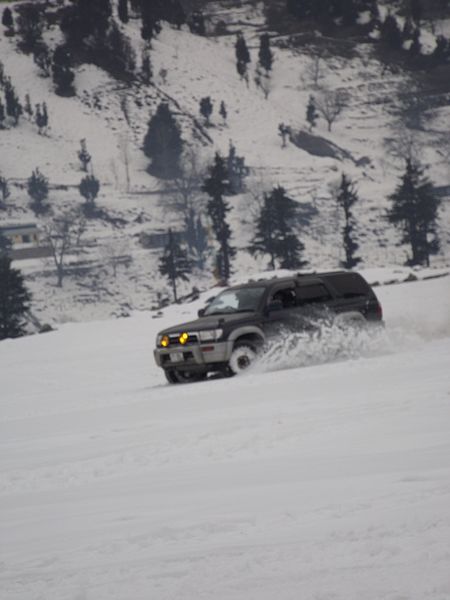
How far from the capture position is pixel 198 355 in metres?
14.6

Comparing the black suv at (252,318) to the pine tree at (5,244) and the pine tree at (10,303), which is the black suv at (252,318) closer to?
the pine tree at (10,303)

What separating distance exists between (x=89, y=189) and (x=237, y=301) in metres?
134

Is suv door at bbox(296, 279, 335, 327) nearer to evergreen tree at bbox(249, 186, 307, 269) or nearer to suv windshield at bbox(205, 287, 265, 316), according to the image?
suv windshield at bbox(205, 287, 265, 316)

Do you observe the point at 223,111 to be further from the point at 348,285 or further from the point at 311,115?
the point at 348,285

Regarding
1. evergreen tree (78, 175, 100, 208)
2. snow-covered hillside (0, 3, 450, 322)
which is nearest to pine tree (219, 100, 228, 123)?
snow-covered hillside (0, 3, 450, 322)

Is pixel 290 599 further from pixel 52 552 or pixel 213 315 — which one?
pixel 213 315

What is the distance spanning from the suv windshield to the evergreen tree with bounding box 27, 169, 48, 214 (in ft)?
423

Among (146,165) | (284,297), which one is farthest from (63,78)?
(284,297)

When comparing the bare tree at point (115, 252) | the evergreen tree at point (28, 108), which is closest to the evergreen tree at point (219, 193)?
the bare tree at point (115, 252)

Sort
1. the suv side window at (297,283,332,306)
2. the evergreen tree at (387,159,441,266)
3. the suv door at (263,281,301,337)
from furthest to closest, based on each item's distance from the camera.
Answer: the evergreen tree at (387,159,441,266) → the suv side window at (297,283,332,306) → the suv door at (263,281,301,337)

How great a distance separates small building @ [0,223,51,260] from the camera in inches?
5084

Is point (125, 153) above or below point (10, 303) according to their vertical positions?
above

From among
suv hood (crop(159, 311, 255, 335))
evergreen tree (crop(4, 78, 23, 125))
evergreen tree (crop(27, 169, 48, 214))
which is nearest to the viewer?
suv hood (crop(159, 311, 255, 335))

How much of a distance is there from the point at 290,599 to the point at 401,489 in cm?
161
